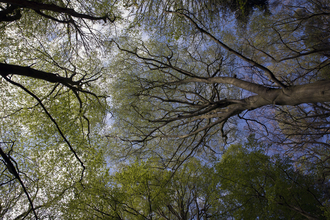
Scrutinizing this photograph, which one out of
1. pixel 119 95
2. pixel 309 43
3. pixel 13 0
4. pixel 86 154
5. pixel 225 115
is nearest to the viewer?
pixel 13 0

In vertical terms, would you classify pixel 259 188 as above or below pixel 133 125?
below

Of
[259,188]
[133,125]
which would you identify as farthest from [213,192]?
[133,125]

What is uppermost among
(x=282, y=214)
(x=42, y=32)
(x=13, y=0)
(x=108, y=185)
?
(x=42, y=32)

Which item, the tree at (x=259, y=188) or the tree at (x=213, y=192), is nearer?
the tree at (x=213, y=192)

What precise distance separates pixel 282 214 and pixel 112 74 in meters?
11.4

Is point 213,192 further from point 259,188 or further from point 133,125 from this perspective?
point 133,125

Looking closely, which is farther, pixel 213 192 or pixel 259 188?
pixel 259 188

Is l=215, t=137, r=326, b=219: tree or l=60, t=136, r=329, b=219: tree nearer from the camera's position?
l=60, t=136, r=329, b=219: tree

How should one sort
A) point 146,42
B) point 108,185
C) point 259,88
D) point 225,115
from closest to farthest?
point 259,88, point 225,115, point 108,185, point 146,42

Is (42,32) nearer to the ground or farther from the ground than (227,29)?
nearer to the ground

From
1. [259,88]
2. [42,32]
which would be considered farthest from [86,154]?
[259,88]

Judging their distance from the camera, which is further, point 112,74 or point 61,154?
point 112,74

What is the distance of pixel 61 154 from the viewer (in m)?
6.23

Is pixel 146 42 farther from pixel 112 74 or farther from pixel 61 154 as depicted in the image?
pixel 61 154
